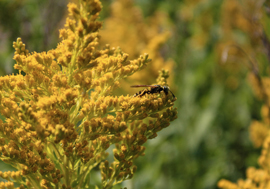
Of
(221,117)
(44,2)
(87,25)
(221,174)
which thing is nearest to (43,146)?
(87,25)

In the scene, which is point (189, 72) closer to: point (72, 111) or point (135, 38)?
point (135, 38)

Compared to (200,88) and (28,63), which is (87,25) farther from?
(200,88)

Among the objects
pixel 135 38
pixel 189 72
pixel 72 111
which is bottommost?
pixel 72 111

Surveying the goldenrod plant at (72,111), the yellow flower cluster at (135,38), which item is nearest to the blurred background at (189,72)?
the yellow flower cluster at (135,38)

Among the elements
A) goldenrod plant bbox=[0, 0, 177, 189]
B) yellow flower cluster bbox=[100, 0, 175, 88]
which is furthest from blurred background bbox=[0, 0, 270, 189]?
goldenrod plant bbox=[0, 0, 177, 189]

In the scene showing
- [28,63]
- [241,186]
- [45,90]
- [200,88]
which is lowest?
[241,186]

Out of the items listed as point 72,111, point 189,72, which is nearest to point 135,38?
point 189,72
